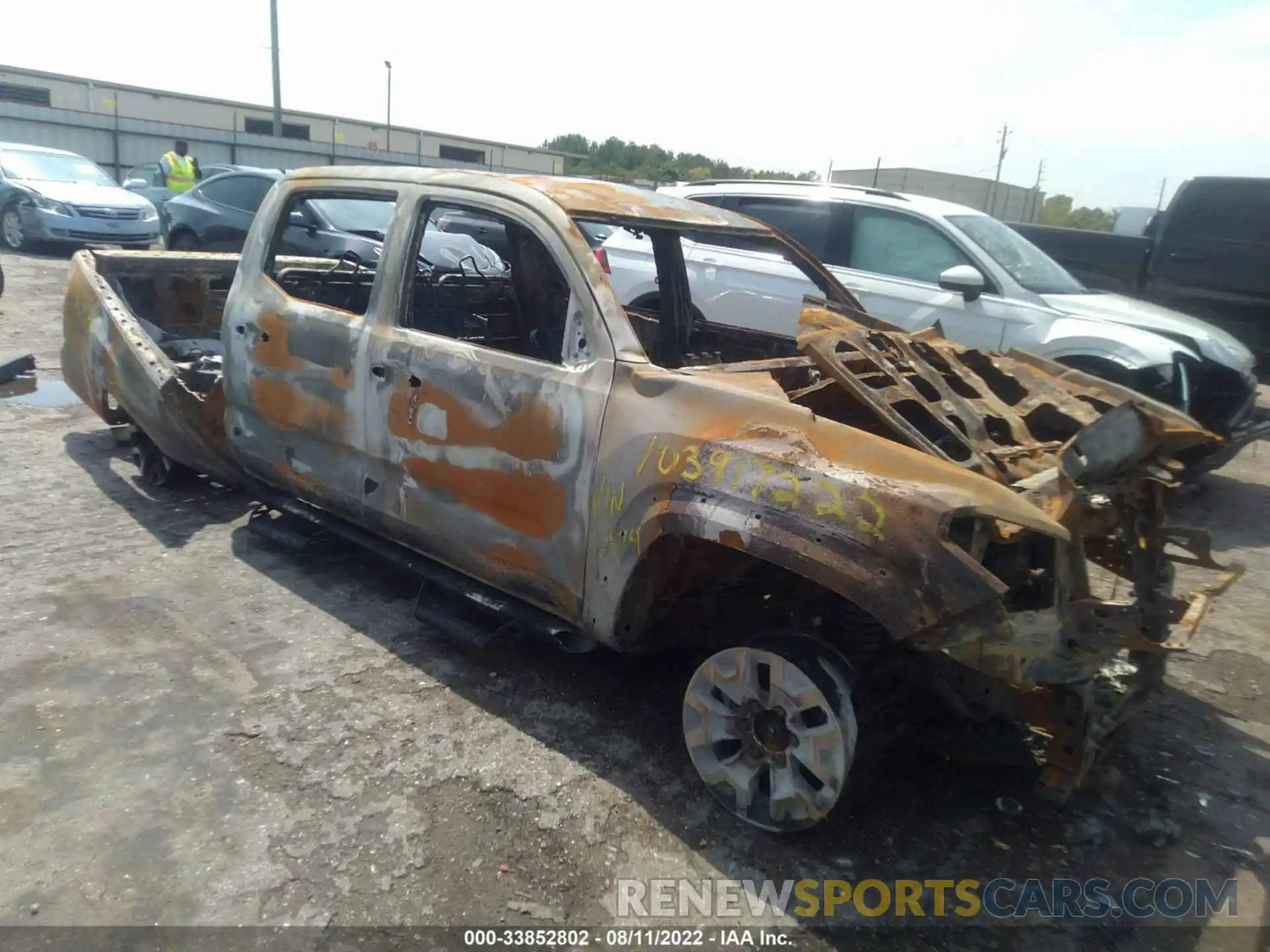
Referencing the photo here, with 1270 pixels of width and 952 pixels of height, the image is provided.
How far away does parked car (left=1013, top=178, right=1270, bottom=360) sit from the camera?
8.23 meters

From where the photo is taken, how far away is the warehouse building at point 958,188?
2294 cm

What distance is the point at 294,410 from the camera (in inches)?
159

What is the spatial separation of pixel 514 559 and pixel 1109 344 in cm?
424

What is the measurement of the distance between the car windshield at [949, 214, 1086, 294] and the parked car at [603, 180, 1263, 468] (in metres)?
0.01

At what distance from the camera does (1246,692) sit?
12.6 feet

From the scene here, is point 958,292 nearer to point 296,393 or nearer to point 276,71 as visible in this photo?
point 296,393

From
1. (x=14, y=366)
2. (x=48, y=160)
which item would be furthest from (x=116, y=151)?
(x=14, y=366)

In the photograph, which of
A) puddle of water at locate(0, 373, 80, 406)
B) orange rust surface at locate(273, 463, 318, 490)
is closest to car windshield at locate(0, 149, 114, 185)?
puddle of water at locate(0, 373, 80, 406)

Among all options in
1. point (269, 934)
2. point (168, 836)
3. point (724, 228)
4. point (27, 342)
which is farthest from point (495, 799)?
point (27, 342)

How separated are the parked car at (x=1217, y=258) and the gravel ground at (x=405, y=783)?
17.5 ft

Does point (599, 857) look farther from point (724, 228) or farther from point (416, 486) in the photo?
point (724, 228)

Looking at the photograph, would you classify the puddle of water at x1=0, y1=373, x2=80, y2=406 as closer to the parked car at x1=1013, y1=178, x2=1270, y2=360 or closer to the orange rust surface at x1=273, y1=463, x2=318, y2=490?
the orange rust surface at x1=273, y1=463, x2=318, y2=490

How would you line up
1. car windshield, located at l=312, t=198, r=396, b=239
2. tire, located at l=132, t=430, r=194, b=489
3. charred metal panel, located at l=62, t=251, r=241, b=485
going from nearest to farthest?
charred metal panel, located at l=62, t=251, r=241, b=485 < tire, located at l=132, t=430, r=194, b=489 < car windshield, located at l=312, t=198, r=396, b=239

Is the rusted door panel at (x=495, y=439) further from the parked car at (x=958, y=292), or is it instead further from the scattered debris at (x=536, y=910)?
the parked car at (x=958, y=292)
